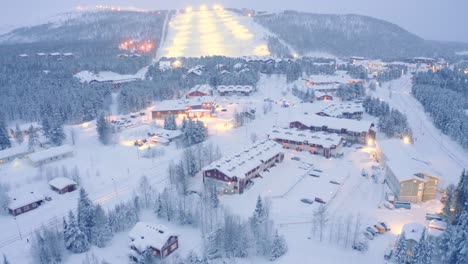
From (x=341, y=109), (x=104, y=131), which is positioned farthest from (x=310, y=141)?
(x=104, y=131)

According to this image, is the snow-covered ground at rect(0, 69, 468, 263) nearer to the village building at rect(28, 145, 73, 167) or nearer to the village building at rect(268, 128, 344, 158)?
the village building at rect(28, 145, 73, 167)

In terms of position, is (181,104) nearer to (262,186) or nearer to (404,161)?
(262,186)

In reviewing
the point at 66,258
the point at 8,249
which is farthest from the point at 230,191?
the point at 8,249

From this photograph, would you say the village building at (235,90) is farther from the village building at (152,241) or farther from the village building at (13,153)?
the village building at (152,241)

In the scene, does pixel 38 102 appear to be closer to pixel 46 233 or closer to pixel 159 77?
pixel 159 77

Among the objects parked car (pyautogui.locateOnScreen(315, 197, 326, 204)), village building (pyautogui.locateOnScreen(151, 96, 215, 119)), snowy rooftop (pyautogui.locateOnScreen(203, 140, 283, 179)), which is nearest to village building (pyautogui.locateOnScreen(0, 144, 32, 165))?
village building (pyautogui.locateOnScreen(151, 96, 215, 119))

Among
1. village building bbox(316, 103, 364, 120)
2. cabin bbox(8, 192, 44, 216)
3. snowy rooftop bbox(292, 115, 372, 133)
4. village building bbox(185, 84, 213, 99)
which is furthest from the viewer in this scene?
village building bbox(185, 84, 213, 99)
